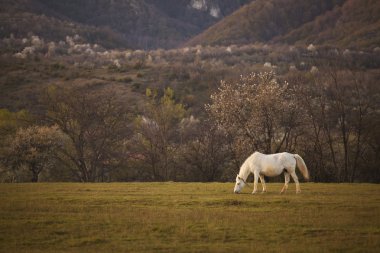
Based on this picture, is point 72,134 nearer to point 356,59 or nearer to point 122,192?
point 122,192

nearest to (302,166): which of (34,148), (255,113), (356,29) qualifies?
(255,113)

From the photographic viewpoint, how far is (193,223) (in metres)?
17.1

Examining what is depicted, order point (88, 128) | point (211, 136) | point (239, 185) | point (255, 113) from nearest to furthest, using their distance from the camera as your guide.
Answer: point (239, 185) → point (255, 113) → point (88, 128) → point (211, 136)

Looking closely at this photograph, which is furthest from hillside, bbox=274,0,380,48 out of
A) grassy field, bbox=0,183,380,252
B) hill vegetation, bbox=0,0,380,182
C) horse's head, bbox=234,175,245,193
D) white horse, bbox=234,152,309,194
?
grassy field, bbox=0,183,380,252

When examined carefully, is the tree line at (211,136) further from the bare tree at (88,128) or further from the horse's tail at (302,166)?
the horse's tail at (302,166)

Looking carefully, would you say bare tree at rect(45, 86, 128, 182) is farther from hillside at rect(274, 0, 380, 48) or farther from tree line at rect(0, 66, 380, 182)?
hillside at rect(274, 0, 380, 48)

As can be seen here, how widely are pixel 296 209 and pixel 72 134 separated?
35.9 m

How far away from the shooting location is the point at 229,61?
14300cm

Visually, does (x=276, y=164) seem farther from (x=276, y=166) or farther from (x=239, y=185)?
(x=239, y=185)

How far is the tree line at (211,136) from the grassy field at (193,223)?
20.0 m

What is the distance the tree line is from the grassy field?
20001 millimetres

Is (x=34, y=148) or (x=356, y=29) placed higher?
(x=356, y=29)

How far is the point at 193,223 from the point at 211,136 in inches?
1474

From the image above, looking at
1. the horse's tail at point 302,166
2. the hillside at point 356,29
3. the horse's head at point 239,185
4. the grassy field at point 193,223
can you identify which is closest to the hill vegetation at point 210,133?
the horse's head at point 239,185
